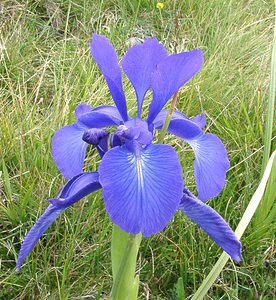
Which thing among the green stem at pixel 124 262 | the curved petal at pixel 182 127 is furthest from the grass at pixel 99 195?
the curved petal at pixel 182 127

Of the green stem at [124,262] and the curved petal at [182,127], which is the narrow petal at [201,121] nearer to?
the curved petal at [182,127]

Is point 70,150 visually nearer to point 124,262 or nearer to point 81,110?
point 81,110

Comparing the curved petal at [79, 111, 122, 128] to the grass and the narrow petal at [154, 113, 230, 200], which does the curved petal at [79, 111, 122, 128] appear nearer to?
the narrow petal at [154, 113, 230, 200]

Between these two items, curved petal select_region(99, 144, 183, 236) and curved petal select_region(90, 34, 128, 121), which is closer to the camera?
curved petal select_region(99, 144, 183, 236)

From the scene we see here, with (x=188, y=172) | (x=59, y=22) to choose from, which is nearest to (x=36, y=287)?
(x=188, y=172)

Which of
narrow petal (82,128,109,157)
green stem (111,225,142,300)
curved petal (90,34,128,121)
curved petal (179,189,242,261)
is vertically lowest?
green stem (111,225,142,300)

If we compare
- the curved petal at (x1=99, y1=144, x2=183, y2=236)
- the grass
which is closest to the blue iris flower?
the curved petal at (x1=99, y1=144, x2=183, y2=236)

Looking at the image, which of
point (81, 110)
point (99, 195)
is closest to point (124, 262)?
point (81, 110)

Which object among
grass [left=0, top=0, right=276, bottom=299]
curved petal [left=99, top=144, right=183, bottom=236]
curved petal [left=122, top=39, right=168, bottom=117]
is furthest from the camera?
grass [left=0, top=0, right=276, bottom=299]

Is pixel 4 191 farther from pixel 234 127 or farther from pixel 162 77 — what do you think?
pixel 162 77
